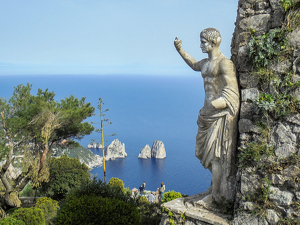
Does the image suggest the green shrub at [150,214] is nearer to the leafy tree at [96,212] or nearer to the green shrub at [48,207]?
the leafy tree at [96,212]

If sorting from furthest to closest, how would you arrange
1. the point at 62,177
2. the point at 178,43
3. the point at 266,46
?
the point at 62,177 → the point at 178,43 → the point at 266,46

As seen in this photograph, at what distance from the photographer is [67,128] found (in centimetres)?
1648

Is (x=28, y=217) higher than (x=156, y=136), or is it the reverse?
(x=28, y=217)

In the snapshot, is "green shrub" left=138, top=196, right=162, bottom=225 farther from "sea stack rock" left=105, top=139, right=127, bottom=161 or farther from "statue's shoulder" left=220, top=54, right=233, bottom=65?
"sea stack rock" left=105, top=139, right=127, bottom=161

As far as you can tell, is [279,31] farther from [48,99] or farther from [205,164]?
[48,99]

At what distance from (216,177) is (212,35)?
257 cm

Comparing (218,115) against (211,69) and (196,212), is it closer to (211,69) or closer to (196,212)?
(211,69)

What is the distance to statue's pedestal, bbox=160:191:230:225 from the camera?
15.9 feet

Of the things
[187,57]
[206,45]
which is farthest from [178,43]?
[206,45]

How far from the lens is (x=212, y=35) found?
487 centimetres

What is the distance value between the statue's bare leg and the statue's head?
2146mm

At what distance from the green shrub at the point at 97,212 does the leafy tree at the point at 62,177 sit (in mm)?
9854

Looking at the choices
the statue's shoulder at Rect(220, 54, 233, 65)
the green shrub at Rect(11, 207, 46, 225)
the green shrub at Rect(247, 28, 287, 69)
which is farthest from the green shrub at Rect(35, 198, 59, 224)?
the green shrub at Rect(247, 28, 287, 69)

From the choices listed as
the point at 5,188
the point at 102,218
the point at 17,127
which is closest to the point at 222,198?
the point at 102,218
